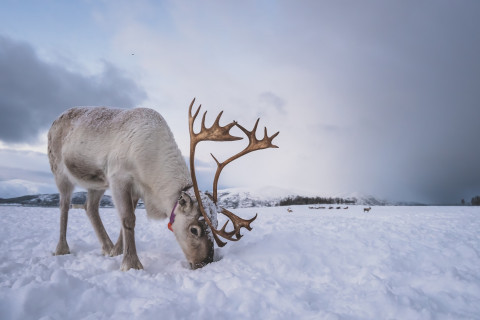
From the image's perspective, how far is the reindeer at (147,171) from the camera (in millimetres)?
3885

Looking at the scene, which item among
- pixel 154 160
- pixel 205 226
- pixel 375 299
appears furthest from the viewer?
pixel 154 160

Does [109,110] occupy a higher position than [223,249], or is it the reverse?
[109,110]

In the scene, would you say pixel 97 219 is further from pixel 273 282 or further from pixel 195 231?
pixel 273 282

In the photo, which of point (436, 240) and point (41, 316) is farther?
point (436, 240)

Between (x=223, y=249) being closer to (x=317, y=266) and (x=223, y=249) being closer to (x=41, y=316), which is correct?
(x=317, y=266)

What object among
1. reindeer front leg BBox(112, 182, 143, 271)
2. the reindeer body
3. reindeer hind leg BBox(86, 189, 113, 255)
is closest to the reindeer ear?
the reindeer body

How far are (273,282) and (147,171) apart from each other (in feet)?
8.24

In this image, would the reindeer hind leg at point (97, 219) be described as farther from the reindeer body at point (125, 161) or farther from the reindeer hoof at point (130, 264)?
the reindeer hoof at point (130, 264)

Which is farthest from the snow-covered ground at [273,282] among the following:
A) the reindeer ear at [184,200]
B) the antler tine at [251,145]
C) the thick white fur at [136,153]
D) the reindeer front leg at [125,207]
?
the antler tine at [251,145]

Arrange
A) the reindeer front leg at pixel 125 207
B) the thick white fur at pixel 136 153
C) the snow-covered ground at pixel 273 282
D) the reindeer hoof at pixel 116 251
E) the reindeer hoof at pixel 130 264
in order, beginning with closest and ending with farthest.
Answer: the snow-covered ground at pixel 273 282, the reindeer hoof at pixel 130 264, the reindeer front leg at pixel 125 207, the thick white fur at pixel 136 153, the reindeer hoof at pixel 116 251

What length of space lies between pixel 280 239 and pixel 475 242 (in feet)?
11.2

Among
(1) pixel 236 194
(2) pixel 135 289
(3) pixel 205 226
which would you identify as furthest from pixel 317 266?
(1) pixel 236 194

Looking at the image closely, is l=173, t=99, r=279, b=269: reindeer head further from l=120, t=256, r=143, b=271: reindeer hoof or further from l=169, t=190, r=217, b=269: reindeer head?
l=120, t=256, r=143, b=271: reindeer hoof

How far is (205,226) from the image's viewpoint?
3.91m
